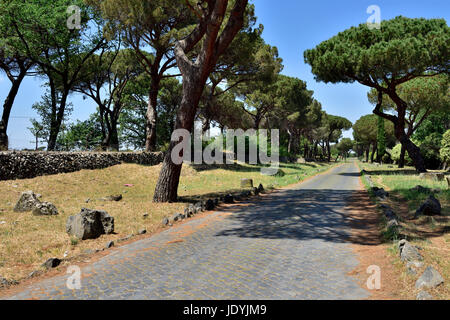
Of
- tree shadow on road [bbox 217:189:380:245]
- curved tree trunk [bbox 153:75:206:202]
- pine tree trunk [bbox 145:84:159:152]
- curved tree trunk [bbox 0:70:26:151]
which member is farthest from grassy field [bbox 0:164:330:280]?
curved tree trunk [bbox 0:70:26:151]

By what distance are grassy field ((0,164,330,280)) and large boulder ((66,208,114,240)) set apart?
0.64 ft

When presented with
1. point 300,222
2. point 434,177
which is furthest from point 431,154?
point 300,222

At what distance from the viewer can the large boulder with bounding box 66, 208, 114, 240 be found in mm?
7738

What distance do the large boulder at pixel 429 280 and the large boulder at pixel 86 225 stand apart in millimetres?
6768

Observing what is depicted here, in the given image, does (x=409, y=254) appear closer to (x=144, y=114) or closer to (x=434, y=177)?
(x=434, y=177)

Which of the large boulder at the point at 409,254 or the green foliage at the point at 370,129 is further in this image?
the green foliage at the point at 370,129

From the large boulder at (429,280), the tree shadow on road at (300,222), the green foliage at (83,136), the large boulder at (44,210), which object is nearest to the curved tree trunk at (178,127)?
the tree shadow on road at (300,222)

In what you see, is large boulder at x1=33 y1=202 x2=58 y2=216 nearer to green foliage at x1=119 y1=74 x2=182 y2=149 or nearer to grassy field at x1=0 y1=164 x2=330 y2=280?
grassy field at x1=0 y1=164 x2=330 y2=280

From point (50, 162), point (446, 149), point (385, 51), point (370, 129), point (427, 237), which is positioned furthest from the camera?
point (370, 129)

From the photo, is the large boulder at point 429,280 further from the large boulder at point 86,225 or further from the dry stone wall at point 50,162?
the dry stone wall at point 50,162

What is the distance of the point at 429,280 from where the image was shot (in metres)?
4.52

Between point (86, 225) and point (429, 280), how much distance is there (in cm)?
699

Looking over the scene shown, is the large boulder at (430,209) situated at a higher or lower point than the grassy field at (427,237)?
higher

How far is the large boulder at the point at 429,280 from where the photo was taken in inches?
176
